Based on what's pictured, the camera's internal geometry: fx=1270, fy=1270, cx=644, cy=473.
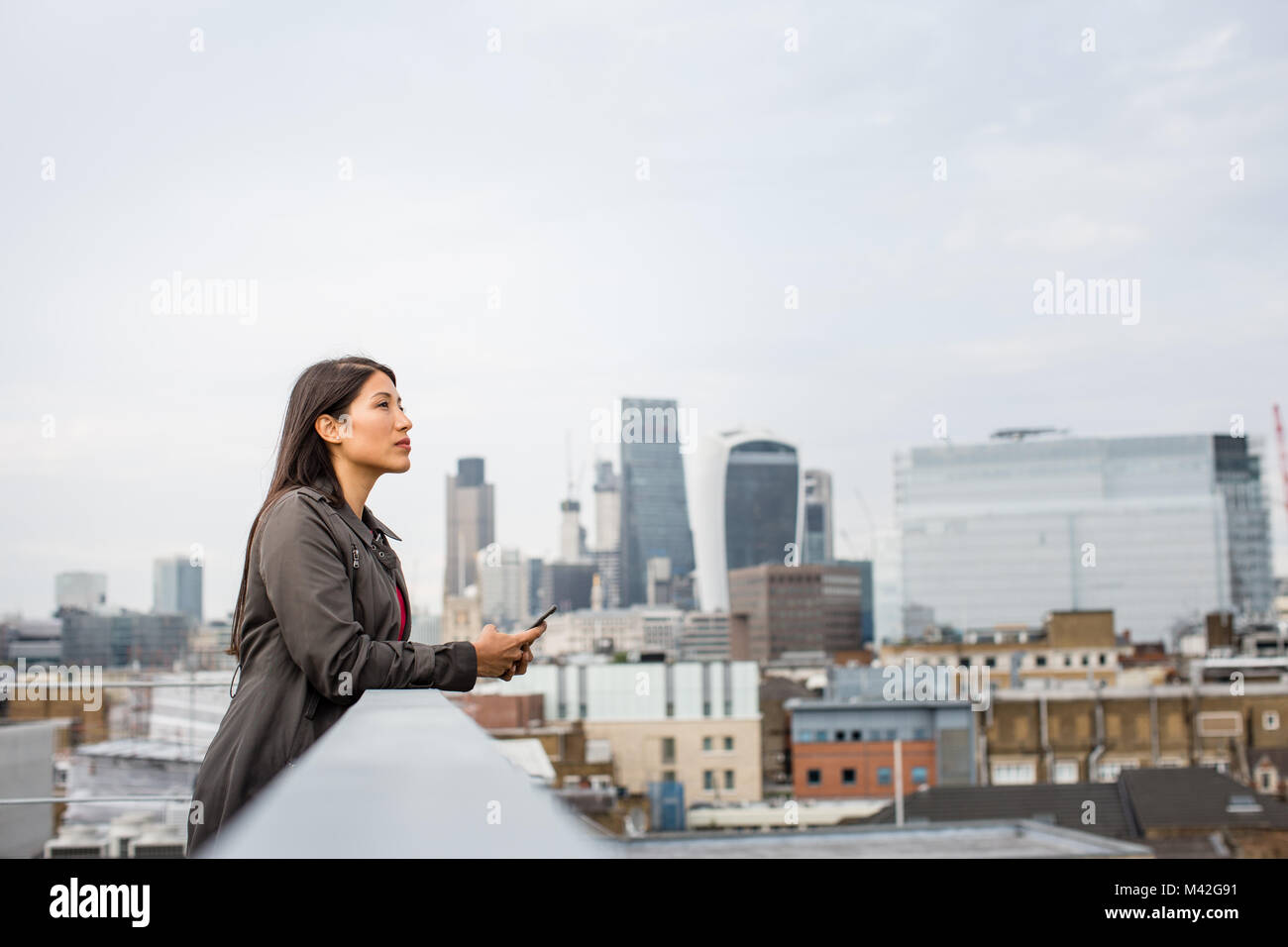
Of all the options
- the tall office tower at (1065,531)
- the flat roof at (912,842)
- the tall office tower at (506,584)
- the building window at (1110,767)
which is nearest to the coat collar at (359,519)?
the flat roof at (912,842)

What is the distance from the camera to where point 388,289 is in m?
46.9

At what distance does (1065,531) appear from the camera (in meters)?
86.6

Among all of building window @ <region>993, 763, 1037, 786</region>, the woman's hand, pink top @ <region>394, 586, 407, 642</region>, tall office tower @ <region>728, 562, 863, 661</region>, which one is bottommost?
building window @ <region>993, 763, 1037, 786</region>

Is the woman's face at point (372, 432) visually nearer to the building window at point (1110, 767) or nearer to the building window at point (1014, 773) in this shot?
the building window at point (1110, 767)

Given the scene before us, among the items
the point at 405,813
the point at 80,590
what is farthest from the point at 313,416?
the point at 80,590

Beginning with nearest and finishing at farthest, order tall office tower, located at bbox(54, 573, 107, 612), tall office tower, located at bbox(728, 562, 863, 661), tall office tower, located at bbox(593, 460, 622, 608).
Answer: tall office tower, located at bbox(54, 573, 107, 612)
tall office tower, located at bbox(728, 562, 863, 661)
tall office tower, located at bbox(593, 460, 622, 608)

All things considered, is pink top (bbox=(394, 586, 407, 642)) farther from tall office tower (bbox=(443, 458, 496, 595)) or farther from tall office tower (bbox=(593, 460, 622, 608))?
tall office tower (bbox=(593, 460, 622, 608))

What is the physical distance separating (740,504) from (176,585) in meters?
49.0

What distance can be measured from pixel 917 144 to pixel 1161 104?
10.9 m

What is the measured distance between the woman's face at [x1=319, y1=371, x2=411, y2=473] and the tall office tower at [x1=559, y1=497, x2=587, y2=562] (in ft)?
340

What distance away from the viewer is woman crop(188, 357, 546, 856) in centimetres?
139

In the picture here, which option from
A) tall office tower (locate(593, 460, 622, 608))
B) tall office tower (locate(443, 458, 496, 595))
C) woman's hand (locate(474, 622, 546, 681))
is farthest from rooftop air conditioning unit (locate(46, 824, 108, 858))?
tall office tower (locate(593, 460, 622, 608))

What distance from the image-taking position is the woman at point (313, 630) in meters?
1.39
